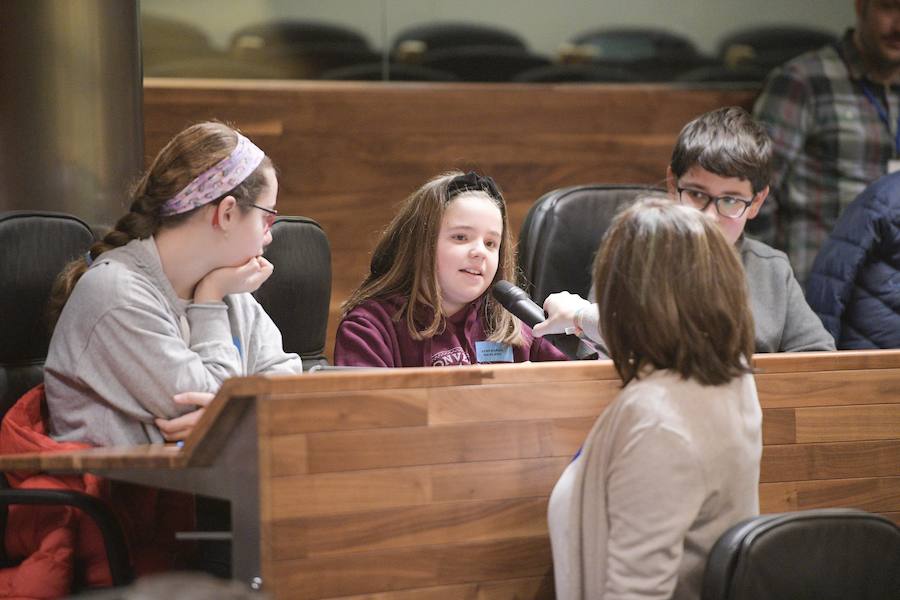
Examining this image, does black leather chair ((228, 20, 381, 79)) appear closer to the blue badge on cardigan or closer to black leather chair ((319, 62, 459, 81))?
black leather chair ((319, 62, 459, 81))

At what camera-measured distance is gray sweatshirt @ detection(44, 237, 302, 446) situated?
194cm

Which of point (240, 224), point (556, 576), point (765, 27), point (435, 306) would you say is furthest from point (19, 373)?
point (765, 27)

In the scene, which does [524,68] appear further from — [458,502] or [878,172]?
[458,502]

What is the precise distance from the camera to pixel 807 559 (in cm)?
163

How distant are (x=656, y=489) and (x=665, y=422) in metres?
0.09

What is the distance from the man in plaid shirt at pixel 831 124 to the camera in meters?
3.73

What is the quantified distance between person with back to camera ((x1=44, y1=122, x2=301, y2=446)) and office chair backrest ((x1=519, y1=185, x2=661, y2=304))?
0.75 m

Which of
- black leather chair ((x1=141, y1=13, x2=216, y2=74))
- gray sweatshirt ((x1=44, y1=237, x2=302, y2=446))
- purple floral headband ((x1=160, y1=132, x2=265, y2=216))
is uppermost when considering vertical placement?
black leather chair ((x1=141, y1=13, x2=216, y2=74))

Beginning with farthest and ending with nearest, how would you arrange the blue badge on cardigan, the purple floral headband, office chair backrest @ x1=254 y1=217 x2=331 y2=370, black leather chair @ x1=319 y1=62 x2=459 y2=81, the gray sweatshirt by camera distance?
black leather chair @ x1=319 y1=62 x2=459 y2=81
office chair backrest @ x1=254 y1=217 x2=331 y2=370
the blue badge on cardigan
the purple floral headband
the gray sweatshirt

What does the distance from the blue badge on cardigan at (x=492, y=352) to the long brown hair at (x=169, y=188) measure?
546 mm

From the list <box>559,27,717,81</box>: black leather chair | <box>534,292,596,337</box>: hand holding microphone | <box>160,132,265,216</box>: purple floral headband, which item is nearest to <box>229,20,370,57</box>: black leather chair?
<box>559,27,717,81</box>: black leather chair

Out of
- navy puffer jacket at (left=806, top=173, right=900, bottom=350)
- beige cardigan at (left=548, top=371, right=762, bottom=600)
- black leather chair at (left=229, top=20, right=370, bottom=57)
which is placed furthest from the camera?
black leather chair at (left=229, top=20, right=370, bottom=57)

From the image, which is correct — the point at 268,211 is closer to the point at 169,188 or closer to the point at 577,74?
the point at 169,188

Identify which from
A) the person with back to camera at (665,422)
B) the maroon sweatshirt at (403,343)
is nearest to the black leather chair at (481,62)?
the maroon sweatshirt at (403,343)
